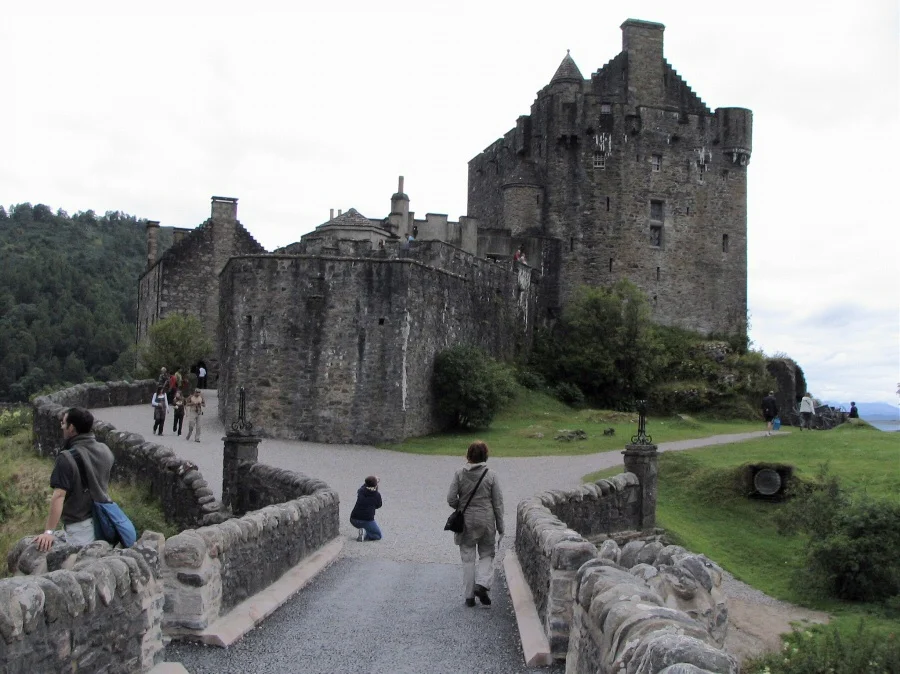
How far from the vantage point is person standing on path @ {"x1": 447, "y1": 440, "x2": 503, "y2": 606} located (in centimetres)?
1055

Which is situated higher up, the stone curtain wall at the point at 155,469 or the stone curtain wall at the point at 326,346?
the stone curtain wall at the point at 326,346

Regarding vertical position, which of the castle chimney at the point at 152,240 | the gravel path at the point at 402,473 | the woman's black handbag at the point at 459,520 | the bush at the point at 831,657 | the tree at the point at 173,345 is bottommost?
the bush at the point at 831,657

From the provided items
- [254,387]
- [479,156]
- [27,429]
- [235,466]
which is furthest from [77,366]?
[235,466]

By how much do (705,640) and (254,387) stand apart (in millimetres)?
25569

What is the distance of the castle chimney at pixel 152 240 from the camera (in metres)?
50.9

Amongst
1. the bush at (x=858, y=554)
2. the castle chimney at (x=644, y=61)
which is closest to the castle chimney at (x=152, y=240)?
the castle chimney at (x=644, y=61)

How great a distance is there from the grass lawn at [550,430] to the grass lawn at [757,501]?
3.30m

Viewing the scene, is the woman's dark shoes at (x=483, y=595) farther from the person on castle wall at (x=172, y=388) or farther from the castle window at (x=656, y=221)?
the castle window at (x=656, y=221)

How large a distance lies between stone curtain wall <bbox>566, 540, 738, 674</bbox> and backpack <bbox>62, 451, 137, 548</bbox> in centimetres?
370

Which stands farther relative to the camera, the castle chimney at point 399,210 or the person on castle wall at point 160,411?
the castle chimney at point 399,210

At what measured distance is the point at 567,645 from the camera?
8656 millimetres

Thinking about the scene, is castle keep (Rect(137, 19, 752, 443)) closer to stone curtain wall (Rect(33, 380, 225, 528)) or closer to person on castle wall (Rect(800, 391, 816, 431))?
person on castle wall (Rect(800, 391, 816, 431))

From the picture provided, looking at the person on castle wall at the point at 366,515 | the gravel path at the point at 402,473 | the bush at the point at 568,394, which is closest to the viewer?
the person on castle wall at the point at 366,515

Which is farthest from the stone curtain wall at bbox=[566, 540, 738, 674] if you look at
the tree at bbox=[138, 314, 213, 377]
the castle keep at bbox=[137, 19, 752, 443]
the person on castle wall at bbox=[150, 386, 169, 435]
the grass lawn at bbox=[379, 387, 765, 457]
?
the tree at bbox=[138, 314, 213, 377]
